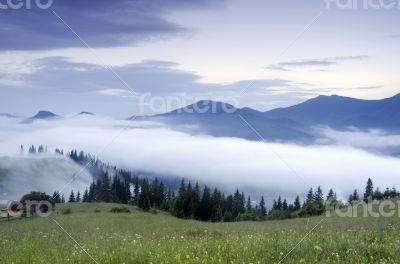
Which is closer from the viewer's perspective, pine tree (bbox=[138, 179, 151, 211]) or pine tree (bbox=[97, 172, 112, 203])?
pine tree (bbox=[138, 179, 151, 211])

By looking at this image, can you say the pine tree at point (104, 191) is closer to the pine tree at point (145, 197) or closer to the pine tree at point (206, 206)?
the pine tree at point (145, 197)

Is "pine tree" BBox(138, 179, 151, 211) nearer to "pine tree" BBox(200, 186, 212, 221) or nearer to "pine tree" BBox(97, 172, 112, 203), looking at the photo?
"pine tree" BBox(200, 186, 212, 221)

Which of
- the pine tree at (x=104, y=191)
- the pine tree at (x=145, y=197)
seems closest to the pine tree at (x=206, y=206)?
the pine tree at (x=145, y=197)

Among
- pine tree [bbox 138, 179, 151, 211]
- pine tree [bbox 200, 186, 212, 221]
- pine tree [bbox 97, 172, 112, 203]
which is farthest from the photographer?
pine tree [bbox 97, 172, 112, 203]

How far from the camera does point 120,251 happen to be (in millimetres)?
10930

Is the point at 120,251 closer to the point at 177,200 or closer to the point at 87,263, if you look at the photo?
the point at 87,263

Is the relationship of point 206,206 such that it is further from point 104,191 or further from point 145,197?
point 104,191

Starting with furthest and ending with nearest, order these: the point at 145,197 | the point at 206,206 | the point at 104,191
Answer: the point at 104,191 → the point at 145,197 → the point at 206,206

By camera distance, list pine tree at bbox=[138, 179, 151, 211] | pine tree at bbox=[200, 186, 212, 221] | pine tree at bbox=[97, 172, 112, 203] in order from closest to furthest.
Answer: pine tree at bbox=[138, 179, 151, 211] → pine tree at bbox=[200, 186, 212, 221] → pine tree at bbox=[97, 172, 112, 203]

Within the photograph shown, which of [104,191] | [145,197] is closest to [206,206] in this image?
[145,197]

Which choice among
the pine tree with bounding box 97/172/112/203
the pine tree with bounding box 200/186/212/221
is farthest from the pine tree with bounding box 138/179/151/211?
the pine tree with bounding box 97/172/112/203

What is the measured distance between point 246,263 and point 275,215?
101 metres

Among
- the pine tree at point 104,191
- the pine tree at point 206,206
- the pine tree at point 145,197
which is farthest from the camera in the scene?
the pine tree at point 104,191

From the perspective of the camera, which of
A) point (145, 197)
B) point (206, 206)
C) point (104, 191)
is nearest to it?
point (206, 206)
